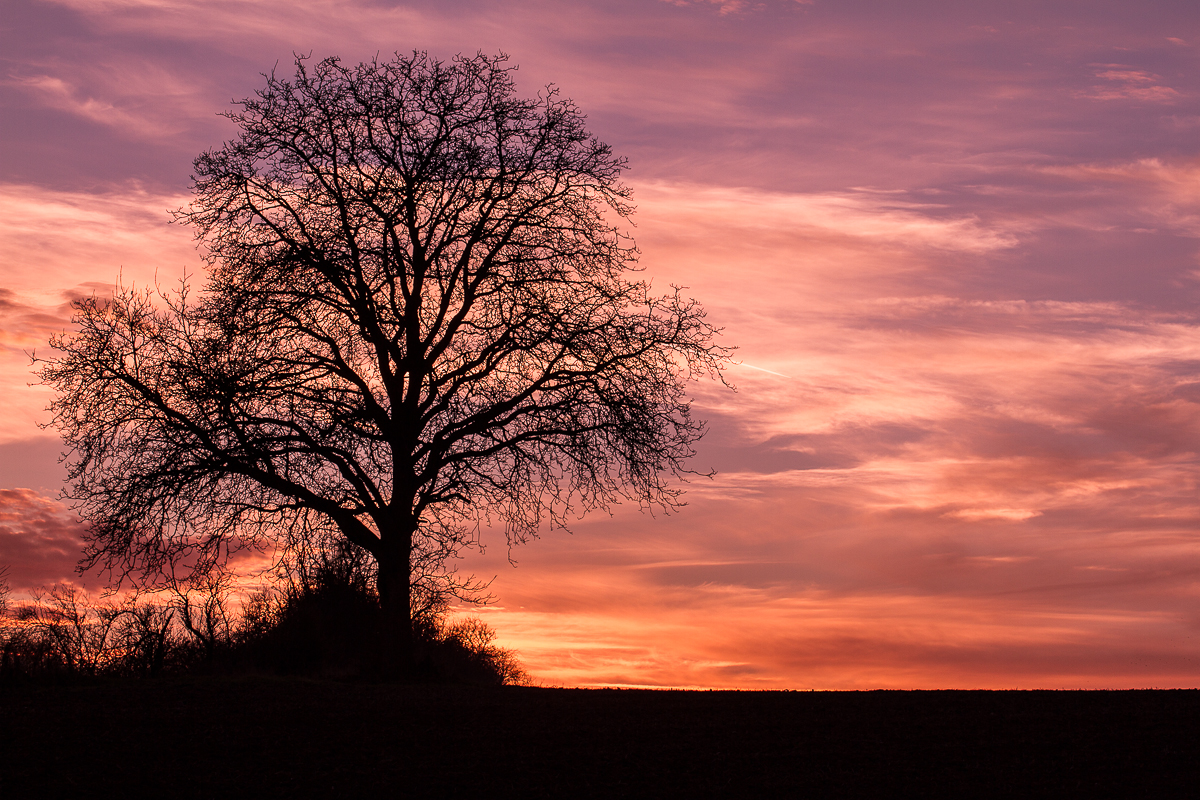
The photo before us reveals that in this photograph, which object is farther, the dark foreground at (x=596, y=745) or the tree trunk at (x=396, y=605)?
the tree trunk at (x=396, y=605)

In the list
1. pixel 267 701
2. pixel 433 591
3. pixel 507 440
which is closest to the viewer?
pixel 267 701

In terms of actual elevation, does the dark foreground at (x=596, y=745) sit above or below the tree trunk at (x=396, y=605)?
below

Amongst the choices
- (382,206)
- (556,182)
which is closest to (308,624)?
(382,206)

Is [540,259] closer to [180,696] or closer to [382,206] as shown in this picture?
[382,206]

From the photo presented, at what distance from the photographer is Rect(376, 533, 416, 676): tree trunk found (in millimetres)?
17734

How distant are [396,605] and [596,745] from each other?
7.45 meters

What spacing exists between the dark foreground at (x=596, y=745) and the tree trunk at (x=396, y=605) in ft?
10.5

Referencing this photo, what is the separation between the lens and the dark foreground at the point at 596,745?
33.1 feet

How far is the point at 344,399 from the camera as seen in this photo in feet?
61.3

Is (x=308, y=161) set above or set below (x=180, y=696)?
above

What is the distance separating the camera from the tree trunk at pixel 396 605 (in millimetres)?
17734

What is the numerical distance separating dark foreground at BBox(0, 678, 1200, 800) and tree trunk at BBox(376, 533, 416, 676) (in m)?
3.19

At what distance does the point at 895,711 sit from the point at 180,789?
27.7ft

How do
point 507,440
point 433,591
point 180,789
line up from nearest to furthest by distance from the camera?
point 180,789 < point 507,440 < point 433,591
